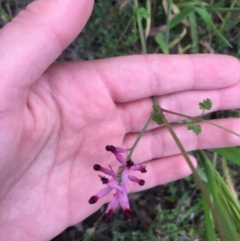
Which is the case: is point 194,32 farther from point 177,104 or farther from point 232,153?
point 232,153

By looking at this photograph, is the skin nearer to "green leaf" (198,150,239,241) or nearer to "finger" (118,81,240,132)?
"finger" (118,81,240,132)

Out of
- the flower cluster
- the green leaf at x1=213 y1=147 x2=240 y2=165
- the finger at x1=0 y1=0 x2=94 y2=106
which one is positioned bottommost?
the flower cluster

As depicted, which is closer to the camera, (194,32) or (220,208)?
(220,208)

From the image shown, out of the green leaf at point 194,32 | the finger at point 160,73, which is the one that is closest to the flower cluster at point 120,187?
the finger at point 160,73

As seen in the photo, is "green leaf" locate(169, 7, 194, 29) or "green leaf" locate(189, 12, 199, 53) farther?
"green leaf" locate(189, 12, 199, 53)

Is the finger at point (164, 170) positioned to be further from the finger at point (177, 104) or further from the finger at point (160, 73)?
the finger at point (160, 73)

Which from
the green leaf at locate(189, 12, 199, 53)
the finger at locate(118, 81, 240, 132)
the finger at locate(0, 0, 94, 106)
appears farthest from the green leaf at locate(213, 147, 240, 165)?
the finger at locate(0, 0, 94, 106)

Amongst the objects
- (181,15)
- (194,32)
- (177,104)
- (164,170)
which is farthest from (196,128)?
(194,32)

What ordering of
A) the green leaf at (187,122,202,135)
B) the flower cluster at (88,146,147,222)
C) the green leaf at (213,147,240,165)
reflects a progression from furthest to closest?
the green leaf at (213,147,240,165), the green leaf at (187,122,202,135), the flower cluster at (88,146,147,222)

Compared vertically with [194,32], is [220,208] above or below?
below
